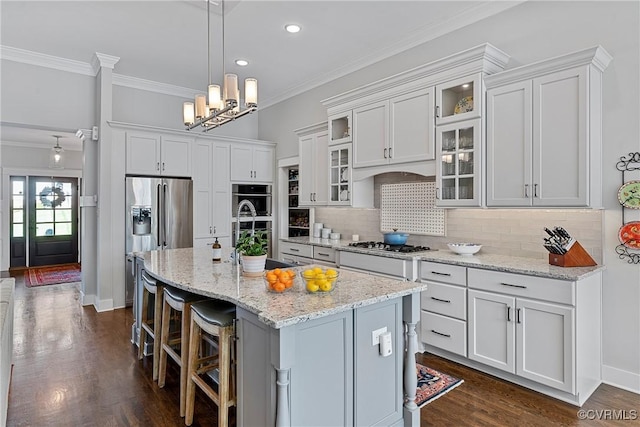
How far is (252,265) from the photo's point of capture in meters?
2.52

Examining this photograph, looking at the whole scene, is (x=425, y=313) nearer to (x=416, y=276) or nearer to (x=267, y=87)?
(x=416, y=276)

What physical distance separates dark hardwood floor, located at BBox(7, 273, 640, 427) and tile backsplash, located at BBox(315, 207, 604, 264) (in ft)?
3.58

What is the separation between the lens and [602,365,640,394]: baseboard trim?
2715mm

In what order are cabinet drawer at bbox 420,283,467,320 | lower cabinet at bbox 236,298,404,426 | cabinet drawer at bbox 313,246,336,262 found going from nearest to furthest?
1. lower cabinet at bbox 236,298,404,426
2. cabinet drawer at bbox 420,283,467,320
3. cabinet drawer at bbox 313,246,336,262

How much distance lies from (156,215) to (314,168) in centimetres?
227

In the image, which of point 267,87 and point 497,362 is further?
point 267,87

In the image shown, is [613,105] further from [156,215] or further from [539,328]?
[156,215]

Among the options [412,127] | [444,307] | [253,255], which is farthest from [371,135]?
[253,255]

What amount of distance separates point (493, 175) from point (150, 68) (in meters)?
4.53

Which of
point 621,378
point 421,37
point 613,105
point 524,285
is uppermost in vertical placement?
point 421,37

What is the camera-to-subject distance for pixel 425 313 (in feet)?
11.2

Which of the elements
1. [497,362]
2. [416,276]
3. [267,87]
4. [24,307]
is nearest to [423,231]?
[416,276]

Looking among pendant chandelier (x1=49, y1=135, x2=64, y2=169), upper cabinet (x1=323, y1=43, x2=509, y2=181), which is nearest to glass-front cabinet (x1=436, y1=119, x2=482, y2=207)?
upper cabinet (x1=323, y1=43, x2=509, y2=181)

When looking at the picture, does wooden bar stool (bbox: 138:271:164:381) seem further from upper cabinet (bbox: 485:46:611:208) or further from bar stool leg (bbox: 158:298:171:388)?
upper cabinet (bbox: 485:46:611:208)
